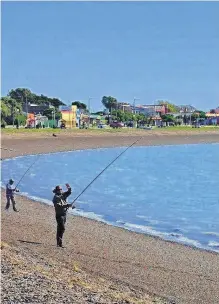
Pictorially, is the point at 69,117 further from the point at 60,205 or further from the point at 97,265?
the point at 97,265

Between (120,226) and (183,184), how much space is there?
18.7 m

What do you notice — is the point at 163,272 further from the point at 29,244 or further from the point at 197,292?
the point at 29,244

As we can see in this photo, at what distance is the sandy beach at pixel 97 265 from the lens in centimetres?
955

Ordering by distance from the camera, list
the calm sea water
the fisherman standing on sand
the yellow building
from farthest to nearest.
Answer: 1. the yellow building
2. the fisherman standing on sand
3. the calm sea water

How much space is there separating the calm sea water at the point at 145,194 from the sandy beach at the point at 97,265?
1665 mm

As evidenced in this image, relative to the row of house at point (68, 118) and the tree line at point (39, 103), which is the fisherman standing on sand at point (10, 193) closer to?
the tree line at point (39, 103)

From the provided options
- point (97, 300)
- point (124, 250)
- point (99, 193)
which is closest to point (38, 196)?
point (99, 193)

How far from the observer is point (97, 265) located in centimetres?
1287

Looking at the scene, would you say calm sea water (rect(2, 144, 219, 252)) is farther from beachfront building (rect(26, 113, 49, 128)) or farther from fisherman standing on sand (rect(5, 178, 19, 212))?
beachfront building (rect(26, 113, 49, 128))

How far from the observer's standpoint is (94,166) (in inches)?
1978

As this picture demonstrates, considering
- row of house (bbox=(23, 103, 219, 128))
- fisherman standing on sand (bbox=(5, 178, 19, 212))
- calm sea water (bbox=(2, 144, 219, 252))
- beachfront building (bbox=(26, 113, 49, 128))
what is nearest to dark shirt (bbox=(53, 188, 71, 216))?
calm sea water (bbox=(2, 144, 219, 252))

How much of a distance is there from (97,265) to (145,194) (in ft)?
59.0

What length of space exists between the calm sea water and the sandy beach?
65.6 inches

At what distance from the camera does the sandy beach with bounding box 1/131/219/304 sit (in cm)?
955
